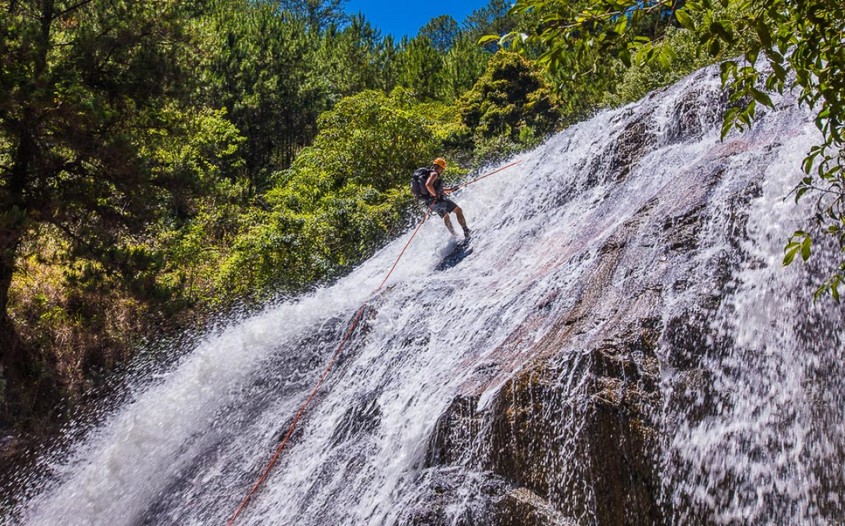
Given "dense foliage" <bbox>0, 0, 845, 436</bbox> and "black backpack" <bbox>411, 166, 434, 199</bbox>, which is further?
"dense foliage" <bbox>0, 0, 845, 436</bbox>

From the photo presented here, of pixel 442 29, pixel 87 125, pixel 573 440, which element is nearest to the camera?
pixel 573 440

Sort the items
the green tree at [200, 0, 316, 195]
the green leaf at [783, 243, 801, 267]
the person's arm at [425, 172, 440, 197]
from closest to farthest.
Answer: the green leaf at [783, 243, 801, 267] → the person's arm at [425, 172, 440, 197] → the green tree at [200, 0, 316, 195]

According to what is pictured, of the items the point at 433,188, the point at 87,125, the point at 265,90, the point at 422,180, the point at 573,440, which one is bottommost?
the point at 573,440

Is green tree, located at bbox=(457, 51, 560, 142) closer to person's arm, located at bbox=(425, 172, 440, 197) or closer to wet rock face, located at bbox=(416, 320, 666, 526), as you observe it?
person's arm, located at bbox=(425, 172, 440, 197)

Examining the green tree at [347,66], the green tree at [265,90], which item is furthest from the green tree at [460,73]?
the green tree at [265,90]

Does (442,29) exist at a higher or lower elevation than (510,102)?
higher

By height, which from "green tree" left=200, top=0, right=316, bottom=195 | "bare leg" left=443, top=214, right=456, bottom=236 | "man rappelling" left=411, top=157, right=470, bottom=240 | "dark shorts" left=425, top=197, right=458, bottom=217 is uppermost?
"green tree" left=200, top=0, right=316, bottom=195

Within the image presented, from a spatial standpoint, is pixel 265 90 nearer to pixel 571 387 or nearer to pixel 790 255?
pixel 571 387

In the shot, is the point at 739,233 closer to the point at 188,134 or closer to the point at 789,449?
the point at 789,449

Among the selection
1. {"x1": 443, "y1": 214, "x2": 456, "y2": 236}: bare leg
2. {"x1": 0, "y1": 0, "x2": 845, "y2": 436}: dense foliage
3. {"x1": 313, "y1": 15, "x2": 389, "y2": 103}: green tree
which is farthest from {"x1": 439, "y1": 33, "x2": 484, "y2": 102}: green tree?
{"x1": 443, "y1": 214, "x2": 456, "y2": 236}: bare leg

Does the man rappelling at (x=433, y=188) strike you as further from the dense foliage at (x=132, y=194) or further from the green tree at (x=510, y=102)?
the green tree at (x=510, y=102)

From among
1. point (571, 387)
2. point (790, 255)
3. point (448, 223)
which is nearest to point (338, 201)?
point (448, 223)

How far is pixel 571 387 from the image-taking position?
4.63 m

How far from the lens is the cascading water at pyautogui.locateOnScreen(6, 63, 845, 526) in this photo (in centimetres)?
414
